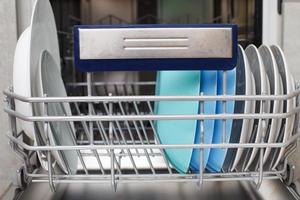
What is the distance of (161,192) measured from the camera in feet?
2.25

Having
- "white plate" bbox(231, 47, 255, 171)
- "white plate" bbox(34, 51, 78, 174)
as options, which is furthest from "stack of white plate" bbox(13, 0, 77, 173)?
"white plate" bbox(231, 47, 255, 171)

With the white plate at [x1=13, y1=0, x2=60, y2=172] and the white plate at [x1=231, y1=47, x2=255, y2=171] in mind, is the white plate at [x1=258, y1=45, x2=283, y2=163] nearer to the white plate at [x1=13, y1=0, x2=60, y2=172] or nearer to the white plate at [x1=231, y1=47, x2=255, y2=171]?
the white plate at [x1=231, y1=47, x2=255, y2=171]

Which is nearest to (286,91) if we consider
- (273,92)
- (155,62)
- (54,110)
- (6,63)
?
(273,92)

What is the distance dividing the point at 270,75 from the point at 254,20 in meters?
0.32

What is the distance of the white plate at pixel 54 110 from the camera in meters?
0.56

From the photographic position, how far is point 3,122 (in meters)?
0.80

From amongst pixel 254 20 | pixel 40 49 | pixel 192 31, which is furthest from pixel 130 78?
pixel 192 31

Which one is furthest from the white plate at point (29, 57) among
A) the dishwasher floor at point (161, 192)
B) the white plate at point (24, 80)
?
the dishwasher floor at point (161, 192)

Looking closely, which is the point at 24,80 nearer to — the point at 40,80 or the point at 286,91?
the point at 40,80

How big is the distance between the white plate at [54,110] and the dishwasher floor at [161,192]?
68mm

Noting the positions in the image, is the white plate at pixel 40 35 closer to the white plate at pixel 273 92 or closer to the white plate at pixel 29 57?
the white plate at pixel 29 57

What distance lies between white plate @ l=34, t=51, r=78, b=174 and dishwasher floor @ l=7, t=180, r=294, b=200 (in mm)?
68

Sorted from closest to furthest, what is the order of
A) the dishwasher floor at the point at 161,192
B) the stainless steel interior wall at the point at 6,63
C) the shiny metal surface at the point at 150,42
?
1. the shiny metal surface at the point at 150,42
2. the dishwasher floor at the point at 161,192
3. the stainless steel interior wall at the point at 6,63

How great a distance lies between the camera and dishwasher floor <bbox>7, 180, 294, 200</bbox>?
665 millimetres
